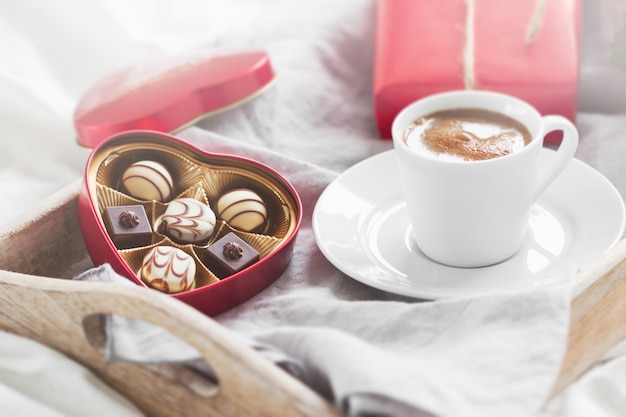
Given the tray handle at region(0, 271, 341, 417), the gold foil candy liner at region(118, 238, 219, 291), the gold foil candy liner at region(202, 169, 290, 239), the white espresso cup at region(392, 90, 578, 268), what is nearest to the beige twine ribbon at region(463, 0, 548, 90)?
the white espresso cup at region(392, 90, 578, 268)

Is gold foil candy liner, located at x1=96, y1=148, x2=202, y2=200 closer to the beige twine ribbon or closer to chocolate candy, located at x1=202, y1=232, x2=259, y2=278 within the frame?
chocolate candy, located at x1=202, y1=232, x2=259, y2=278

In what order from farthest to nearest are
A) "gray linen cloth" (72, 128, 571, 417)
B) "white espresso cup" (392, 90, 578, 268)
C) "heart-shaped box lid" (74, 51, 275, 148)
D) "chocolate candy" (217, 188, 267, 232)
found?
"heart-shaped box lid" (74, 51, 275, 148) < "chocolate candy" (217, 188, 267, 232) < "white espresso cup" (392, 90, 578, 268) < "gray linen cloth" (72, 128, 571, 417)

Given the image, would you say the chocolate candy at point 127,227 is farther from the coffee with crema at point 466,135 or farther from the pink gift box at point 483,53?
the pink gift box at point 483,53

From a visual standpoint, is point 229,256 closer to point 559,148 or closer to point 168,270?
point 168,270

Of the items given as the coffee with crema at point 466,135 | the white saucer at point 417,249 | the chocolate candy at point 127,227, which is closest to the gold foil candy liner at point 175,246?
the chocolate candy at point 127,227

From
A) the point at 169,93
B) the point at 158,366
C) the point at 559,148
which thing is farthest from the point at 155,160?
the point at 559,148

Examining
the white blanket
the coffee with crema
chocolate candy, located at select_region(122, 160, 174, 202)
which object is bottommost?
the white blanket

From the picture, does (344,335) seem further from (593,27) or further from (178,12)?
(178,12)
